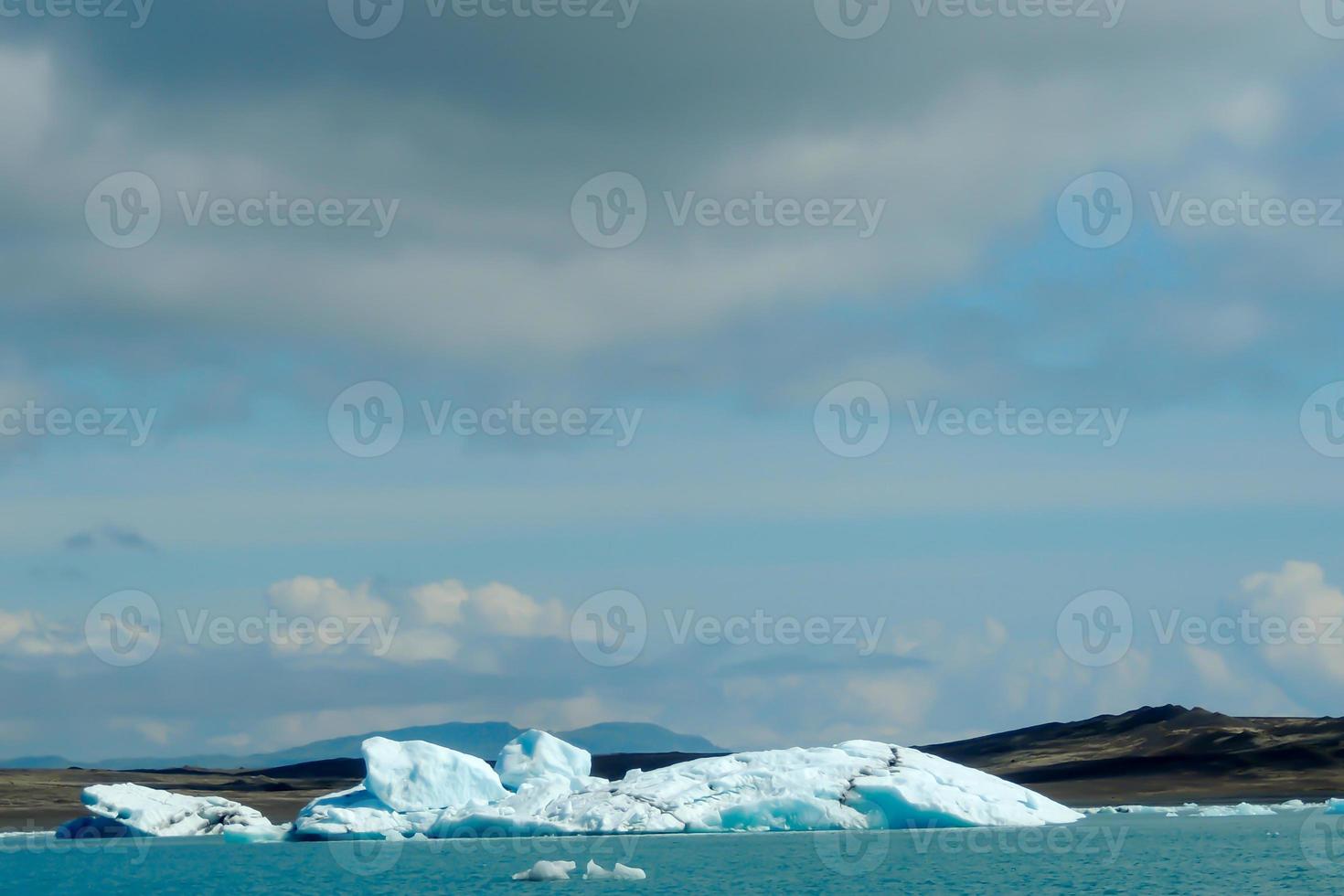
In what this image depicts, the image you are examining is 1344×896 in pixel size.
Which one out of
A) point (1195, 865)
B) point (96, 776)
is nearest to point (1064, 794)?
point (1195, 865)

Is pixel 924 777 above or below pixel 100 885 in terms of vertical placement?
above

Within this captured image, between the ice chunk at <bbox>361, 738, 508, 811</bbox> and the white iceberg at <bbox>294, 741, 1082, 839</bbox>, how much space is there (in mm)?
92

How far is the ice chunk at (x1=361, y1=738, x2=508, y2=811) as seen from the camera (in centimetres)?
5241

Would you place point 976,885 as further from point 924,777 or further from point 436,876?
point 436,876

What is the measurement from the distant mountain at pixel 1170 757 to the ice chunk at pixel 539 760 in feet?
152

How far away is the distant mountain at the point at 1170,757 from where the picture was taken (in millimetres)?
97375

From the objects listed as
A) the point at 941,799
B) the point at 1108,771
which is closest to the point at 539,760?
the point at 941,799

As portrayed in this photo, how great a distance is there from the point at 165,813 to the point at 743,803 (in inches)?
1009

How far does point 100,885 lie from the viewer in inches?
1746

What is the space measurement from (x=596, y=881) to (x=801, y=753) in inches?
A: 618

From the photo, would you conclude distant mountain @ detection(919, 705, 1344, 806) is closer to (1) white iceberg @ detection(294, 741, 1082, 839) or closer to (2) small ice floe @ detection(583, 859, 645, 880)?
(1) white iceberg @ detection(294, 741, 1082, 839)

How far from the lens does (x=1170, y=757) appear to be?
110 m

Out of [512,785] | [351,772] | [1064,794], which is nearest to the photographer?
[512,785]

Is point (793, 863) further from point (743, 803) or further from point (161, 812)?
point (161, 812)
